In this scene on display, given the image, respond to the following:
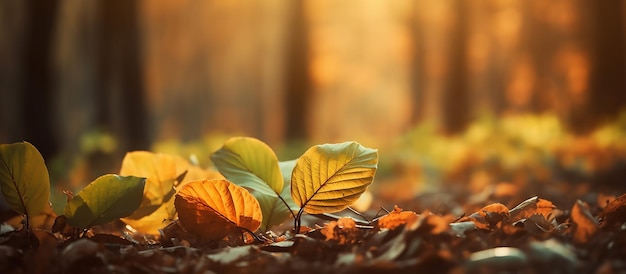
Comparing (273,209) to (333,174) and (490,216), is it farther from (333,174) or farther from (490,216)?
(490,216)

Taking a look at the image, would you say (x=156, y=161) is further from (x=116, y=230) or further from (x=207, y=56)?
(x=207, y=56)

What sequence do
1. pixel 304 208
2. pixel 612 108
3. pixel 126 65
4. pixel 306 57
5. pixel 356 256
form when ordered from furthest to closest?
1. pixel 306 57
2. pixel 126 65
3. pixel 612 108
4. pixel 304 208
5. pixel 356 256

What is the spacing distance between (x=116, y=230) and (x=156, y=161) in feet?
2.40

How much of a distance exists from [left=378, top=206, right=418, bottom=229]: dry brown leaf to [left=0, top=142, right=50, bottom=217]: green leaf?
68 cm

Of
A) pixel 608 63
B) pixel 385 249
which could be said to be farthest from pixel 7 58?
pixel 385 249

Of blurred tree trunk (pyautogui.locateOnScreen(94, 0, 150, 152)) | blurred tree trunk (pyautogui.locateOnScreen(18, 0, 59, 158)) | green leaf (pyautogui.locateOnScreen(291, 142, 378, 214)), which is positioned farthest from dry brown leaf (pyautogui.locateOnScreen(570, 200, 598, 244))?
blurred tree trunk (pyautogui.locateOnScreen(94, 0, 150, 152))

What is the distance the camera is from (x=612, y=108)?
9281 millimetres

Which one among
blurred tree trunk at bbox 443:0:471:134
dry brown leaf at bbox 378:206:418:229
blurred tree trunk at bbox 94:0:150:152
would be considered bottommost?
dry brown leaf at bbox 378:206:418:229

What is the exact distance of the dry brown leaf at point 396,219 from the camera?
1251 millimetres

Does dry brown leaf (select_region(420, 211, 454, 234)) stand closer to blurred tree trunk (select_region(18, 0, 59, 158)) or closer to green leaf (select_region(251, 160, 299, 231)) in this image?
green leaf (select_region(251, 160, 299, 231))

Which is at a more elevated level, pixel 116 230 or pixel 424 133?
pixel 424 133

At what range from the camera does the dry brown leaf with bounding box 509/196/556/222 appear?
1.42 meters

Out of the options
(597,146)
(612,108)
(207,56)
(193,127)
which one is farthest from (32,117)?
(193,127)

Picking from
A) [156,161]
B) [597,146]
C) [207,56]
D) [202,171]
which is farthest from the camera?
[207,56]
